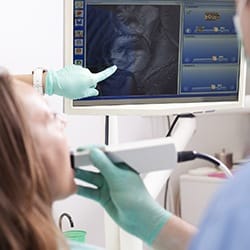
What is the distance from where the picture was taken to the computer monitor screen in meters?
1.75

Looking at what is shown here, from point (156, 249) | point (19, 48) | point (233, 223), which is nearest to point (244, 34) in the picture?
point (233, 223)

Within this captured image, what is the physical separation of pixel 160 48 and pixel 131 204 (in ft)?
2.50

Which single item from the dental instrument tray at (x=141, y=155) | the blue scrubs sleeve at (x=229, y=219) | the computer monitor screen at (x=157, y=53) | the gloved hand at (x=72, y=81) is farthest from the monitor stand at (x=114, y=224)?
the blue scrubs sleeve at (x=229, y=219)

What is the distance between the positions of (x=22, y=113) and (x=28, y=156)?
0.08m

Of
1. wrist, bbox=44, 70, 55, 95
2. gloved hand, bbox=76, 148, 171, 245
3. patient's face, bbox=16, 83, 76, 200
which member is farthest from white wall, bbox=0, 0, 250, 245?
patient's face, bbox=16, 83, 76, 200

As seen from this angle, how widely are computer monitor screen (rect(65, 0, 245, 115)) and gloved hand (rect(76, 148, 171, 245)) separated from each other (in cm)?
52

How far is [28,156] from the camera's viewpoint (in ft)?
3.39

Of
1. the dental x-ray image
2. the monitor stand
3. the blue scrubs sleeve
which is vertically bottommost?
the monitor stand

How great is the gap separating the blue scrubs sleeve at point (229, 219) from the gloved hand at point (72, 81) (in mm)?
812

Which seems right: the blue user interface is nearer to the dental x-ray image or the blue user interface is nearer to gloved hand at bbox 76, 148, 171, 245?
the dental x-ray image

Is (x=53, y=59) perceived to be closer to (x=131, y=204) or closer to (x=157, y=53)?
(x=157, y=53)

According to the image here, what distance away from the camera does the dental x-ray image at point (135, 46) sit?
1757 millimetres

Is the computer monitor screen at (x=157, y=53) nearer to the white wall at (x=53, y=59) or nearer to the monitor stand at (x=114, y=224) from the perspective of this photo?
the monitor stand at (x=114, y=224)

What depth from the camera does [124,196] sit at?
1209 millimetres
